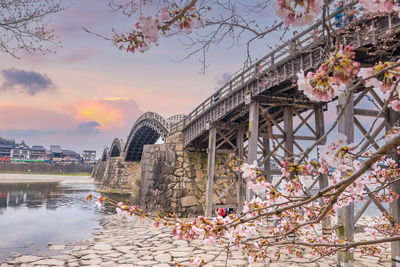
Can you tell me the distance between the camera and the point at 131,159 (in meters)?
34.0

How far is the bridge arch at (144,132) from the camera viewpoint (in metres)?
19.7

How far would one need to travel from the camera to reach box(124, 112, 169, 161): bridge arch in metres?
19.7

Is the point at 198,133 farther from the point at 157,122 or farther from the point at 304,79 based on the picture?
the point at 304,79

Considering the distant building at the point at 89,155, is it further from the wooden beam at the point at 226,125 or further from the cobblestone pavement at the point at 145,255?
the cobblestone pavement at the point at 145,255

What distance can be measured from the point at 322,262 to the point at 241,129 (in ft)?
23.2

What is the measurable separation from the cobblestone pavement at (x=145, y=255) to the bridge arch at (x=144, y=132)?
1092cm

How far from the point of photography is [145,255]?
20.2 feet

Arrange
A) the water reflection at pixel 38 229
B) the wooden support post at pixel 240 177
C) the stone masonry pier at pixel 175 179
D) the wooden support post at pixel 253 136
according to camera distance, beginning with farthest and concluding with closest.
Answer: the stone masonry pier at pixel 175 179 → the wooden support post at pixel 240 177 → the wooden support post at pixel 253 136 → the water reflection at pixel 38 229

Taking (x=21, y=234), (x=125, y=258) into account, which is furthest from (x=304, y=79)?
(x=21, y=234)

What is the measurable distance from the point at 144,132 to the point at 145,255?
71.1ft

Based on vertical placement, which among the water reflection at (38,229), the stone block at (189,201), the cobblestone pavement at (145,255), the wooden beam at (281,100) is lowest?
the water reflection at (38,229)

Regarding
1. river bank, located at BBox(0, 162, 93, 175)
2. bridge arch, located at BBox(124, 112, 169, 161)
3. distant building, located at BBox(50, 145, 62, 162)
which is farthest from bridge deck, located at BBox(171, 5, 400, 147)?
distant building, located at BBox(50, 145, 62, 162)

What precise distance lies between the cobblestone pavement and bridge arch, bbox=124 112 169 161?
35.8 ft

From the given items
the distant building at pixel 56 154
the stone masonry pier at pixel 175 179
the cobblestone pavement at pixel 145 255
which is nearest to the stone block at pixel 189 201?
the stone masonry pier at pixel 175 179
